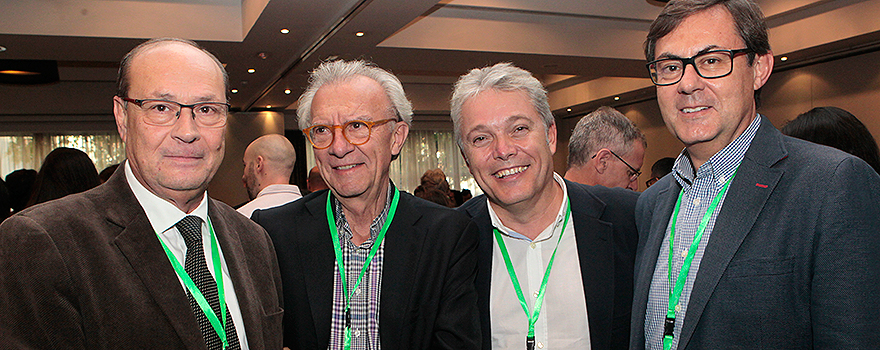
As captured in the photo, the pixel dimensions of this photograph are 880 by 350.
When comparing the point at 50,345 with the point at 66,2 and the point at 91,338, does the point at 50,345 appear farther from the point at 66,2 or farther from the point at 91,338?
the point at 66,2

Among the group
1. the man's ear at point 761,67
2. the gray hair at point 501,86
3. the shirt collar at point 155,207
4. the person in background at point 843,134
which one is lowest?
the shirt collar at point 155,207

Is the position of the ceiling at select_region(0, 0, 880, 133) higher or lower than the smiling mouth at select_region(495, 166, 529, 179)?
higher

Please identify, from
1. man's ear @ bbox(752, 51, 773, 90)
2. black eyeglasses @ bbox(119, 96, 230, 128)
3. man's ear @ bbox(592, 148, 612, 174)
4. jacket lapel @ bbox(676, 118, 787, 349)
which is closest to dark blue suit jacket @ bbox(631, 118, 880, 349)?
jacket lapel @ bbox(676, 118, 787, 349)

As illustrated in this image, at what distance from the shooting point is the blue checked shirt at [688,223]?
1.62 meters

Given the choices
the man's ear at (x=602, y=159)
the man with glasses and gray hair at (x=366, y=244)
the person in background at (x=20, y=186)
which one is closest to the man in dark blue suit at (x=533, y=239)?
the man with glasses and gray hair at (x=366, y=244)

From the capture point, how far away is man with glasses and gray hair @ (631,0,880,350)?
132 cm

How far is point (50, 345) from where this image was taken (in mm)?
1184

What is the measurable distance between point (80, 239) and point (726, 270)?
157cm

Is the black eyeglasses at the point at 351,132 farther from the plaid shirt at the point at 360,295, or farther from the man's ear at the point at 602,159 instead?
the man's ear at the point at 602,159

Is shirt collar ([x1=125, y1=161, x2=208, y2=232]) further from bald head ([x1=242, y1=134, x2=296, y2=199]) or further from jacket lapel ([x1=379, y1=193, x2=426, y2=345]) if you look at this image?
bald head ([x1=242, y1=134, x2=296, y2=199])

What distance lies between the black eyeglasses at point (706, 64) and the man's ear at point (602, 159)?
206 cm

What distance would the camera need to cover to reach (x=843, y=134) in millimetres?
2299

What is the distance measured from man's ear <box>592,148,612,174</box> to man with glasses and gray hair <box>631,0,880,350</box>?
1.87 metres

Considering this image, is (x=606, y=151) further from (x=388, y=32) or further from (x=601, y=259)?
(x=388, y=32)
